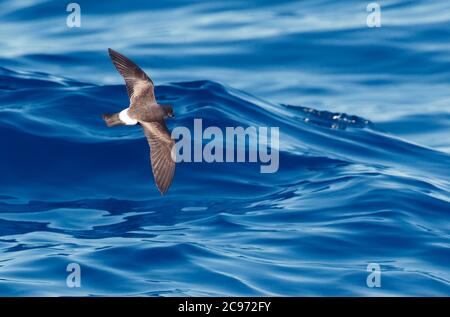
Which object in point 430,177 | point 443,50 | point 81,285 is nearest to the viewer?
point 81,285

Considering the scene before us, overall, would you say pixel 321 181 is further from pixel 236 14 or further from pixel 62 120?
pixel 236 14

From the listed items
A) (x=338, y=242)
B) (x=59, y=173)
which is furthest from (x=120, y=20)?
(x=338, y=242)

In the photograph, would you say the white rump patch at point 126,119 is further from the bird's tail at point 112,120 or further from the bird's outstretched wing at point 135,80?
the bird's outstretched wing at point 135,80

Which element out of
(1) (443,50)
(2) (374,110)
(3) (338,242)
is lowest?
(3) (338,242)

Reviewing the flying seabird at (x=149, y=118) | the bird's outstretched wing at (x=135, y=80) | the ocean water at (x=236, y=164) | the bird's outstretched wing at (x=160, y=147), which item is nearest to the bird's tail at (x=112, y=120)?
the flying seabird at (x=149, y=118)

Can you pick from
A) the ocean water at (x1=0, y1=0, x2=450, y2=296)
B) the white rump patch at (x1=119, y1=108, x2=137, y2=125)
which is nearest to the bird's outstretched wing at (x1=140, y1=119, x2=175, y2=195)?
the white rump patch at (x1=119, y1=108, x2=137, y2=125)

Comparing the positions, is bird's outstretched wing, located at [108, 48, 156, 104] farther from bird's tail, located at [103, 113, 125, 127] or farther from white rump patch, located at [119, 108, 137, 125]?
bird's tail, located at [103, 113, 125, 127]

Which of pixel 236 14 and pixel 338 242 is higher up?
pixel 236 14
